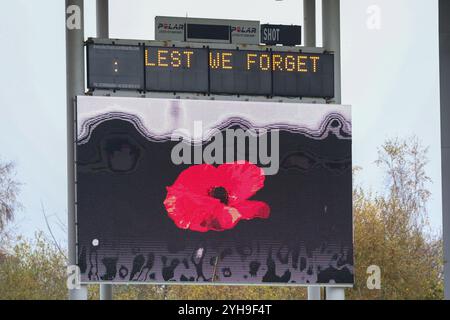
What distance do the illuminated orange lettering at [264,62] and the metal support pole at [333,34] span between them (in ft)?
3.05

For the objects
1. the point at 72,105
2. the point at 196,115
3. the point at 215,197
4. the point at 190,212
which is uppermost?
the point at 72,105

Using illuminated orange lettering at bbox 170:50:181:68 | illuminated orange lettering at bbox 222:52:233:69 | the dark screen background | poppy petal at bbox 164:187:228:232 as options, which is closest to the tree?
the dark screen background

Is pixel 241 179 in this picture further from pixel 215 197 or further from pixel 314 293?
pixel 314 293

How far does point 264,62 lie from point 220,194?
1927mm

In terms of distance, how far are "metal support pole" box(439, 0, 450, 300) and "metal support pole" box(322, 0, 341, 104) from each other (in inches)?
88.4

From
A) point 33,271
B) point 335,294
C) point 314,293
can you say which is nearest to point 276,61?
point 335,294

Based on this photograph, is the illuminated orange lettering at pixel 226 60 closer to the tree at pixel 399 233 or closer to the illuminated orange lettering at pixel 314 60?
the illuminated orange lettering at pixel 314 60

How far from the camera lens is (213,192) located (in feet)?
58.2

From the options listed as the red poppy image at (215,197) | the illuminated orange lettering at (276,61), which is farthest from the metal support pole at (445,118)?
the illuminated orange lettering at (276,61)

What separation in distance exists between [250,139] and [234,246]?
4.88 feet

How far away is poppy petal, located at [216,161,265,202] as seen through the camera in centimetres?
1772

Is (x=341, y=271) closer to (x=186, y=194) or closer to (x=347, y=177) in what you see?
(x=347, y=177)

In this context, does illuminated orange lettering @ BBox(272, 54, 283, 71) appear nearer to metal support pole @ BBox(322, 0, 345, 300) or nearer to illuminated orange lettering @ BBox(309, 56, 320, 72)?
illuminated orange lettering @ BBox(309, 56, 320, 72)

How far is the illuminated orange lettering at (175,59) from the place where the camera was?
1727 cm
